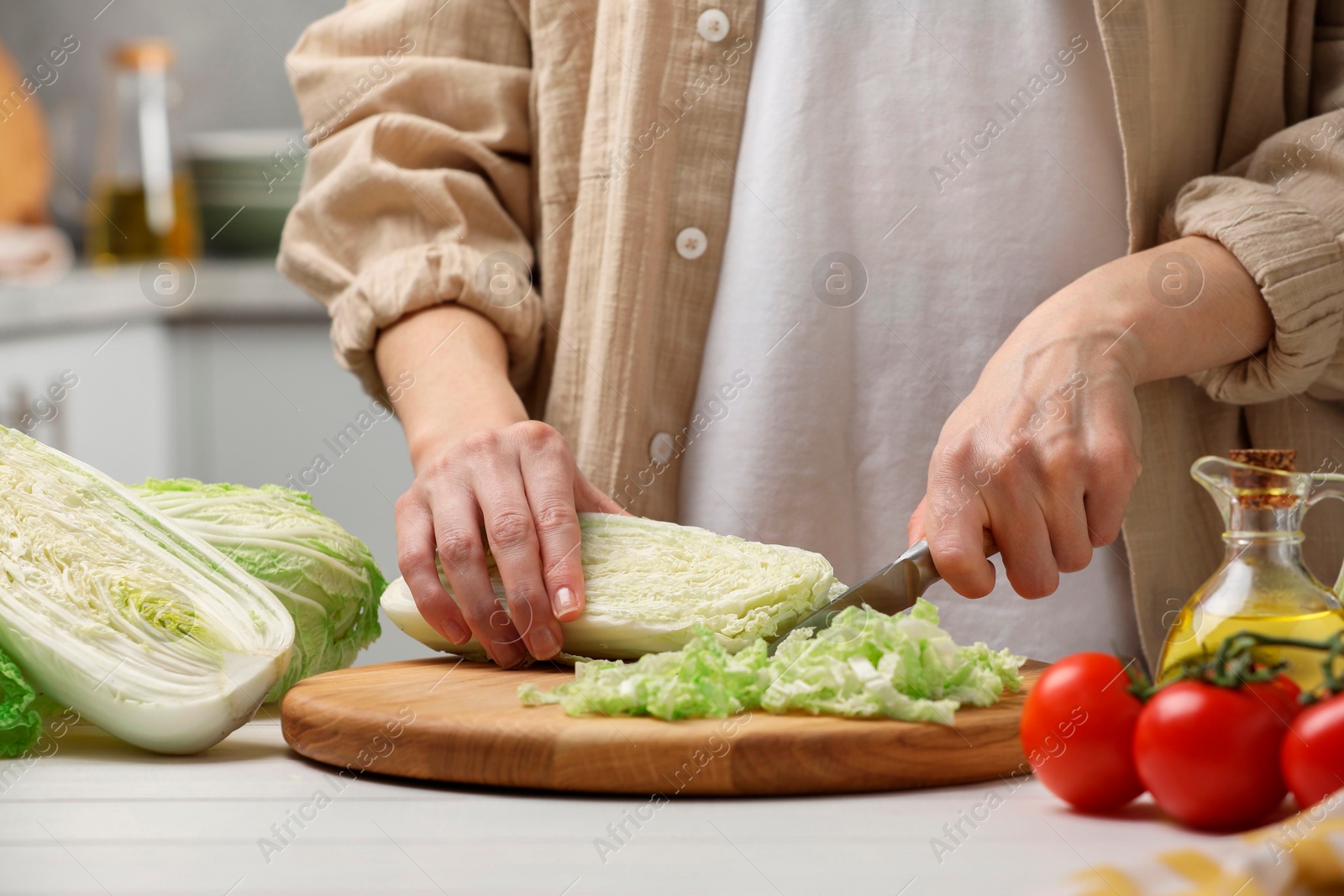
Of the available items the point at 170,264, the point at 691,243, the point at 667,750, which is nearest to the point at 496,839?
the point at 667,750

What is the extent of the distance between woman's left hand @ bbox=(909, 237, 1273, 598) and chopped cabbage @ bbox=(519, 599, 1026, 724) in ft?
0.46

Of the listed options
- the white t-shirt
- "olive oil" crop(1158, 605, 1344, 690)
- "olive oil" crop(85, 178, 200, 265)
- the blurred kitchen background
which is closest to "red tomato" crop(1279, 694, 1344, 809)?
"olive oil" crop(1158, 605, 1344, 690)

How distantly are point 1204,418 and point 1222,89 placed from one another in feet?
1.27

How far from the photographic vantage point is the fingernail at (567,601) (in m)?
1.15

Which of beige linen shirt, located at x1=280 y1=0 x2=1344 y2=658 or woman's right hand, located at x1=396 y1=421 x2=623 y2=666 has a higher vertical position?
beige linen shirt, located at x1=280 y1=0 x2=1344 y2=658

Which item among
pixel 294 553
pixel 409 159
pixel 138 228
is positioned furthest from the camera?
pixel 138 228

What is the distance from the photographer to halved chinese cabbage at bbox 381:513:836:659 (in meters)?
1.17

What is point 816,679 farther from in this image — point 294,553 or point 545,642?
point 294,553

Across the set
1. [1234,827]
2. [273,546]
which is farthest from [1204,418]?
[273,546]

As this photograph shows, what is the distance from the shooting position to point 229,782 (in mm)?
924

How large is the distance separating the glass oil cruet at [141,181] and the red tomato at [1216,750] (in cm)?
318

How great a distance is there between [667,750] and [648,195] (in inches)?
33.0

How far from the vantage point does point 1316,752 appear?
69cm

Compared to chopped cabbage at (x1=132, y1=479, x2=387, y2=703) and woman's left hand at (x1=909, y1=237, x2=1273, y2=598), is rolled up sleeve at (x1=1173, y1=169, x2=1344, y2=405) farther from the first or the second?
chopped cabbage at (x1=132, y1=479, x2=387, y2=703)
